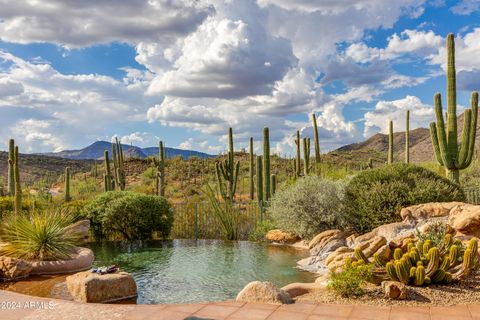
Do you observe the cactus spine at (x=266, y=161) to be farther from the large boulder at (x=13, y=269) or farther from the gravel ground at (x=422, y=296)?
the gravel ground at (x=422, y=296)

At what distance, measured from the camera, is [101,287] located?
7.34m

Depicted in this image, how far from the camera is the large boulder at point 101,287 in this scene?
23.8 feet

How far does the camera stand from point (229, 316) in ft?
17.9

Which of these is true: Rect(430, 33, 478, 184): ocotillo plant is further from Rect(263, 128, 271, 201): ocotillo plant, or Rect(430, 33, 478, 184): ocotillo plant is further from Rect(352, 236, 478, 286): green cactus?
Rect(352, 236, 478, 286): green cactus

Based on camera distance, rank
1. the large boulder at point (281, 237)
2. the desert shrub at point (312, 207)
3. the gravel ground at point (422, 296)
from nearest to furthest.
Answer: the gravel ground at point (422, 296) → the desert shrub at point (312, 207) → the large boulder at point (281, 237)

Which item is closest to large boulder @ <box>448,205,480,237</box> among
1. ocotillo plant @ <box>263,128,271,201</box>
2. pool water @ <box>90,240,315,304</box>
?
pool water @ <box>90,240,315,304</box>

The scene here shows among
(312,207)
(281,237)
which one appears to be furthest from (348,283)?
(281,237)

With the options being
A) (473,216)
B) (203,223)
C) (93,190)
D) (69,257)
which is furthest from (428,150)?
(69,257)

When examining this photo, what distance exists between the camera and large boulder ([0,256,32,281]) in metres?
8.93

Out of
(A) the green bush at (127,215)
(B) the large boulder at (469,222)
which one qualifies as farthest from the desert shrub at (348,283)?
(A) the green bush at (127,215)

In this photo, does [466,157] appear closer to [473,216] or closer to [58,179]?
[473,216]

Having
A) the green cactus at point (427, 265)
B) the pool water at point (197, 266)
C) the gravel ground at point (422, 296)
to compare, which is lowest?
the pool water at point (197, 266)

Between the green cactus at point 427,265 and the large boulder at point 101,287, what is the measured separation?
11.6 feet

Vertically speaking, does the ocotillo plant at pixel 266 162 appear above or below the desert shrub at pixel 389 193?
above
